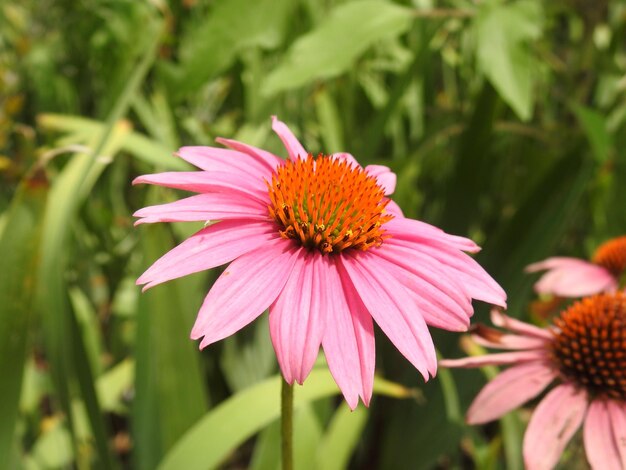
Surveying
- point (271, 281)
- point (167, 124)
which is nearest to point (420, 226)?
point (271, 281)

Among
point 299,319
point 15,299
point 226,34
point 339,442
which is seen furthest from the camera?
point 339,442

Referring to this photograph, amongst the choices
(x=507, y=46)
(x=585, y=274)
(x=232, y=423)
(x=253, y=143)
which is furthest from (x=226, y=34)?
(x=585, y=274)

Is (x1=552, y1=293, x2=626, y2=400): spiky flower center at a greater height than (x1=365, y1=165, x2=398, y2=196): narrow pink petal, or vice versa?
(x1=365, y1=165, x2=398, y2=196): narrow pink petal

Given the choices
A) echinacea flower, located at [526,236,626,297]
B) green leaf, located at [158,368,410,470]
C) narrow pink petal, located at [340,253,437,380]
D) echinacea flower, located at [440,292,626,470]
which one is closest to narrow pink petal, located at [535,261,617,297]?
echinacea flower, located at [526,236,626,297]

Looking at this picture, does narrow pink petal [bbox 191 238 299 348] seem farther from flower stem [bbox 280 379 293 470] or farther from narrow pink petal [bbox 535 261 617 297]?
narrow pink petal [bbox 535 261 617 297]

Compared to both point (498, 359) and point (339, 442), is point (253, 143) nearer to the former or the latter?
point (339, 442)

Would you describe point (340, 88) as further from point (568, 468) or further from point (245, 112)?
point (568, 468)

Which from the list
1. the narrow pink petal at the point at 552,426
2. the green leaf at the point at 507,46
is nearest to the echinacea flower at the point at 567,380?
the narrow pink petal at the point at 552,426
